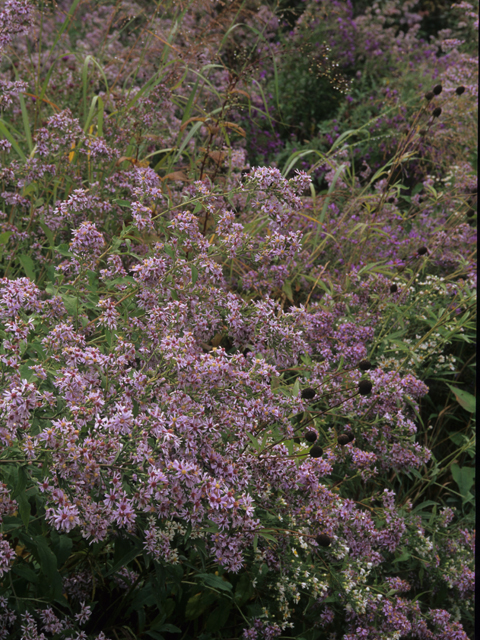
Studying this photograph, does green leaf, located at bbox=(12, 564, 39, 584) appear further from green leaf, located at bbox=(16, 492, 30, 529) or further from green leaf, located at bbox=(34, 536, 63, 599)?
green leaf, located at bbox=(16, 492, 30, 529)

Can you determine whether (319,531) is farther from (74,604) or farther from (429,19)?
(429,19)

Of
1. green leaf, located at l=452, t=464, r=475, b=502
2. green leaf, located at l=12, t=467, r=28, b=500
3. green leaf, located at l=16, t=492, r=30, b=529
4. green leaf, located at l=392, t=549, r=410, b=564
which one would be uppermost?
green leaf, located at l=12, t=467, r=28, b=500

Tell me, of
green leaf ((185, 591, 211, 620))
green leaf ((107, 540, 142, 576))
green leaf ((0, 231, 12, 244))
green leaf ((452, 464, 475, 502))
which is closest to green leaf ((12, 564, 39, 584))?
green leaf ((107, 540, 142, 576))

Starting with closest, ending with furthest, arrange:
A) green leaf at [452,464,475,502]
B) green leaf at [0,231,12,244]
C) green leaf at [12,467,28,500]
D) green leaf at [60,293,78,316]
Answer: green leaf at [12,467,28,500]
green leaf at [60,293,78,316]
green leaf at [0,231,12,244]
green leaf at [452,464,475,502]

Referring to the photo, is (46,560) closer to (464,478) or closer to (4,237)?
(4,237)

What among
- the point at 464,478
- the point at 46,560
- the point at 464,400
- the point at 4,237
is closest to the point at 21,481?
the point at 46,560

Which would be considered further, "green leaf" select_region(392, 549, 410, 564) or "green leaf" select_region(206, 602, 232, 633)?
"green leaf" select_region(392, 549, 410, 564)

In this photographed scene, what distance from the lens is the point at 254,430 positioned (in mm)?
1980

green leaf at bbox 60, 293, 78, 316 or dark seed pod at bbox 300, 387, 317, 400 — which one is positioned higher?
green leaf at bbox 60, 293, 78, 316

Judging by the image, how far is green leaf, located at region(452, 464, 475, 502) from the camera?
10.0 ft

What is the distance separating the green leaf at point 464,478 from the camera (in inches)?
120

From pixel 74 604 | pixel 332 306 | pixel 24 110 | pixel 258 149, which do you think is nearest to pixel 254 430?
pixel 74 604

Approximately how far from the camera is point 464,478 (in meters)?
3.11

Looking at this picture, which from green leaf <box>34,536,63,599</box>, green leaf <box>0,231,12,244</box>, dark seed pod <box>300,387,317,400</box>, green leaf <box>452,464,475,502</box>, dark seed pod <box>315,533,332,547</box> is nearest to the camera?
green leaf <box>34,536,63,599</box>
